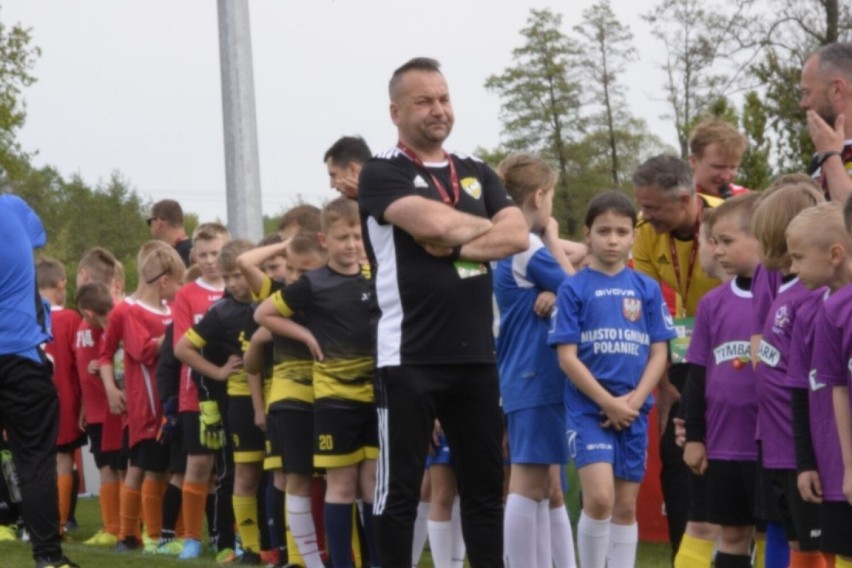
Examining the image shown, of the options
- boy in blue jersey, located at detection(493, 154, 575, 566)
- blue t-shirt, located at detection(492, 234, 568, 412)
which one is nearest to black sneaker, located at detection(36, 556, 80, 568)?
boy in blue jersey, located at detection(493, 154, 575, 566)

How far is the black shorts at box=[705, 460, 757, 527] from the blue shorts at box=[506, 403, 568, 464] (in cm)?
94

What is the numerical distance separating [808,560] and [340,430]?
2823mm

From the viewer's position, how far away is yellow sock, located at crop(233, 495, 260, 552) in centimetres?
914

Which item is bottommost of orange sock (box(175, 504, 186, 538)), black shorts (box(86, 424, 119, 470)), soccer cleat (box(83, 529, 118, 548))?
soccer cleat (box(83, 529, 118, 548))

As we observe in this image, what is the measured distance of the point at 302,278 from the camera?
7812mm

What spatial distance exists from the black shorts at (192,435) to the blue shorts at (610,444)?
12.8 feet

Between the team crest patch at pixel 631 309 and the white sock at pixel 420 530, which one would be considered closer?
the team crest patch at pixel 631 309

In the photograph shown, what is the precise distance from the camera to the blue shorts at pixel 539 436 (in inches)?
266

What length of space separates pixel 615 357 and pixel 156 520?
4.82 meters

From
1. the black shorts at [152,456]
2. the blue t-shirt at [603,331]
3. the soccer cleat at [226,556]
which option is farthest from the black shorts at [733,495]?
the black shorts at [152,456]

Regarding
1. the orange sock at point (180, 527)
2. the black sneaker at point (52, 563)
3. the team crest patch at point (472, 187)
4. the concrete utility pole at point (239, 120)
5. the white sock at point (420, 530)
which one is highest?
the concrete utility pole at point (239, 120)

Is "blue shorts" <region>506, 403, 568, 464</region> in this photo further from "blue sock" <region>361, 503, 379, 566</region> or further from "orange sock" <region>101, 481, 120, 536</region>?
"orange sock" <region>101, 481, 120, 536</region>

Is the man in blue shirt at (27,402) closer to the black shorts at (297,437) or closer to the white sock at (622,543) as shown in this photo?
the black shorts at (297,437)

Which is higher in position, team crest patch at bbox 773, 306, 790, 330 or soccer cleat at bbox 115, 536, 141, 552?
team crest patch at bbox 773, 306, 790, 330
